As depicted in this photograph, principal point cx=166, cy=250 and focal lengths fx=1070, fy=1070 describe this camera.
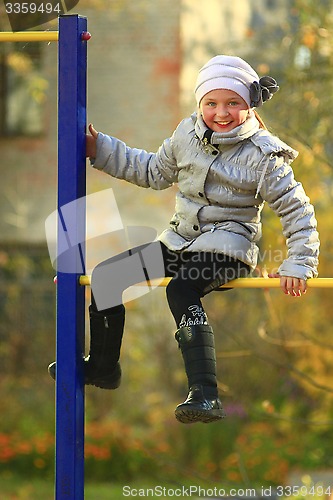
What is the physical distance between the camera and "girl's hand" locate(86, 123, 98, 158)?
3.45m

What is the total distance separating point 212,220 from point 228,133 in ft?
0.96

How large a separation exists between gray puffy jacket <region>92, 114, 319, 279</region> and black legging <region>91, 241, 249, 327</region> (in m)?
0.04

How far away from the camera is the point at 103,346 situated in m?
3.43

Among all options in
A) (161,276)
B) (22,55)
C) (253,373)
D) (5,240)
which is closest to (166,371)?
(253,373)

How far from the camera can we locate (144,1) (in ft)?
34.2

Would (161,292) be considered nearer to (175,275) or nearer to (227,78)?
(175,275)

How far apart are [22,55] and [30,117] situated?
1.41 m

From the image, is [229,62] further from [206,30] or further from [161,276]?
[206,30]

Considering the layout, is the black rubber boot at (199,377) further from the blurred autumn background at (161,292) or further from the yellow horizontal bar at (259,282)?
the blurred autumn background at (161,292)

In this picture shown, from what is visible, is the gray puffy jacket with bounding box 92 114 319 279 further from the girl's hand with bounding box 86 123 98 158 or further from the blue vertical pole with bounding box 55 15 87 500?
the blue vertical pole with bounding box 55 15 87 500

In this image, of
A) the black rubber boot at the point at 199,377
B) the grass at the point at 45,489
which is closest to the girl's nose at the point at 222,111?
the black rubber boot at the point at 199,377

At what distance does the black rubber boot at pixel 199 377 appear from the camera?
3131mm

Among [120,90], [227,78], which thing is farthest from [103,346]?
[120,90]

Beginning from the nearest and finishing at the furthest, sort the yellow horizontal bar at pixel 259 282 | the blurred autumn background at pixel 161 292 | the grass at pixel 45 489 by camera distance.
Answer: the yellow horizontal bar at pixel 259 282
the blurred autumn background at pixel 161 292
the grass at pixel 45 489
